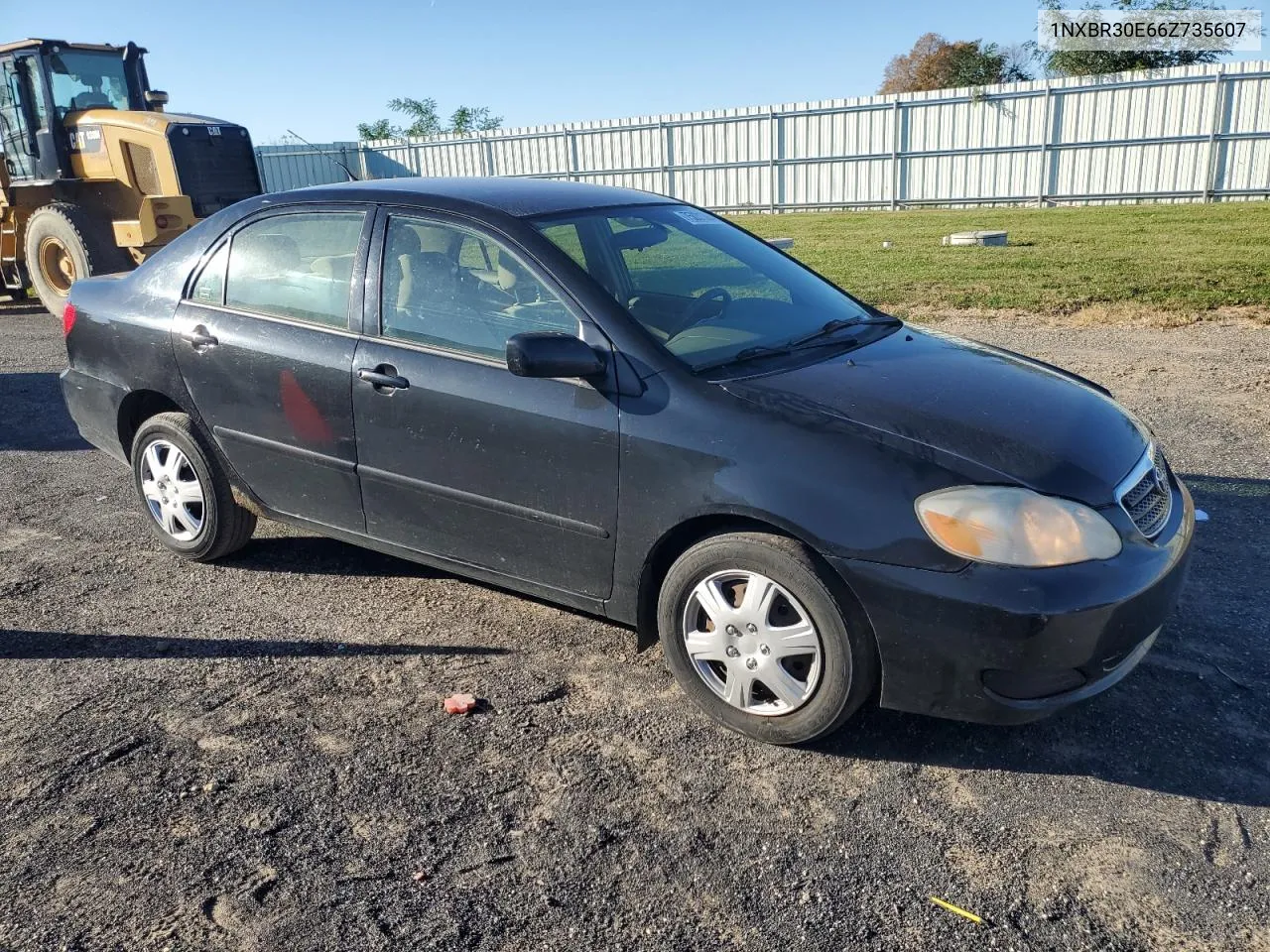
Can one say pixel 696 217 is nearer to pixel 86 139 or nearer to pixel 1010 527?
pixel 1010 527

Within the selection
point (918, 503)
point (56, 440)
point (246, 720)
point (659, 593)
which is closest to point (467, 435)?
point (659, 593)

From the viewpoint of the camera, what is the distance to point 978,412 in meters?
3.28

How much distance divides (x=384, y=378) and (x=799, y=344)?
156 cm

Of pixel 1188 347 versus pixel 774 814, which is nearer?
pixel 774 814

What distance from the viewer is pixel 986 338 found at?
913 centimetres

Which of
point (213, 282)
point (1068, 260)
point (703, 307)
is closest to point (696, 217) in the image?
point (703, 307)

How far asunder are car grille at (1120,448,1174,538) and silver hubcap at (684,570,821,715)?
41.8 inches

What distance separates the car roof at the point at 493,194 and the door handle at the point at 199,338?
2.20 ft

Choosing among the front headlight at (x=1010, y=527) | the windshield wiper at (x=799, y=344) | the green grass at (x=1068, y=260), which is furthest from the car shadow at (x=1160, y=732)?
the green grass at (x=1068, y=260)

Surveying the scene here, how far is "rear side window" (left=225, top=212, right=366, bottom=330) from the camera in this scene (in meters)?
4.11

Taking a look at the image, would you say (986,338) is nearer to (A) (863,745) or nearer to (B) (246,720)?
(A) (863,745)

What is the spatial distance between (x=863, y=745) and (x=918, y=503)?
846 mm

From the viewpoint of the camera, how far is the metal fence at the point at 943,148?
68.0 feet

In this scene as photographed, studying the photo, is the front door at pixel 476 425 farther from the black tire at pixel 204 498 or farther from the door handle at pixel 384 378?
the black tire at pixel 204 498
